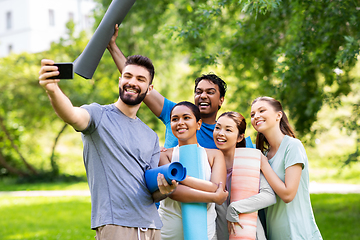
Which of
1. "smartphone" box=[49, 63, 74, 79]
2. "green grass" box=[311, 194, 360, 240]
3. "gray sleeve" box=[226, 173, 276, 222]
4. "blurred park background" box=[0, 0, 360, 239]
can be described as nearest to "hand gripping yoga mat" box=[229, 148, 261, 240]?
"gray sleeve" box=[226, 173, 276, 222]

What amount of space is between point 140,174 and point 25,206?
9596 millimetres

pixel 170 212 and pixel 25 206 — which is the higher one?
pixel 170 212

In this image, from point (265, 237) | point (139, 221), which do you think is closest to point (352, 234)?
point (265, 237)

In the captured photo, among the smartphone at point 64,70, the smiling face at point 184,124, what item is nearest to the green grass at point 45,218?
the smiling face at point 184,124

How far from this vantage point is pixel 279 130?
2912mm

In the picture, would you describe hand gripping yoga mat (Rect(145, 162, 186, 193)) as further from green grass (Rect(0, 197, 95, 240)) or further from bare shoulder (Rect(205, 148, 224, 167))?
green grass (Rect(0, 197, 95, 240))

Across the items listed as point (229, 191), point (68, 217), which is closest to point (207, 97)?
point (229, 191)

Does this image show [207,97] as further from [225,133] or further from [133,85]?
[133,85]

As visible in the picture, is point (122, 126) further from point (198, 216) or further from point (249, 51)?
point (249, 51)

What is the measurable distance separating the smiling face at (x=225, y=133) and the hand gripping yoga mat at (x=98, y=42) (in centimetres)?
108

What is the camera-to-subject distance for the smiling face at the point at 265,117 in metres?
2.86

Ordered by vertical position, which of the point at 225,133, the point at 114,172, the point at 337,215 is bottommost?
the point at 337,215

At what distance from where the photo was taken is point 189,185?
2.50m

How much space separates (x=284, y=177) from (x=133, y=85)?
137cm
